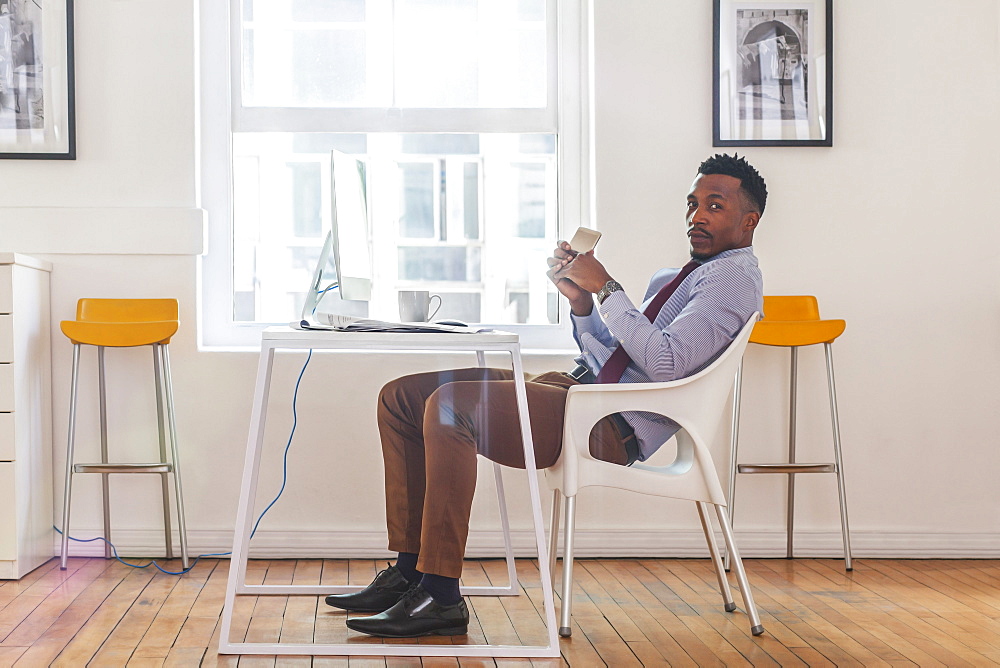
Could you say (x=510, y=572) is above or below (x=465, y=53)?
below

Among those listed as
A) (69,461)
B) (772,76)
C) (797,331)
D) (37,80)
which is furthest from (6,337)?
(772,76)

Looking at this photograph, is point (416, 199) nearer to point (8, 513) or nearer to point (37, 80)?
point (37, 80)

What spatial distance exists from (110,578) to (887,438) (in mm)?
2416

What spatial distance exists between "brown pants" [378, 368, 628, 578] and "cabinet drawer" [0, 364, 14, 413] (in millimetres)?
1170

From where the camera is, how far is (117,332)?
2.70 metres

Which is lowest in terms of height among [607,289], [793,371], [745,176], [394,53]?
[793,371]

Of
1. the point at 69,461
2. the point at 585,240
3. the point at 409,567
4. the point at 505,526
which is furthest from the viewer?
the point at 69,461

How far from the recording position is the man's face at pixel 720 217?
2.15 m

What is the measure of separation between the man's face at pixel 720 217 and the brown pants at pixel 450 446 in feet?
1.54

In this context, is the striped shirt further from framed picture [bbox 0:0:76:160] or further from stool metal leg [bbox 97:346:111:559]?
framed picture [bbox 0:0:76:160]

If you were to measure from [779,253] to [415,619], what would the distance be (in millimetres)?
1763

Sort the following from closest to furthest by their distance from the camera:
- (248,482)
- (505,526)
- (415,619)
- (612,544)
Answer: (248,482), (415,619), (505,526), (612,544)

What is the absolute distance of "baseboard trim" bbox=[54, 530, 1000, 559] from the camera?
294cm

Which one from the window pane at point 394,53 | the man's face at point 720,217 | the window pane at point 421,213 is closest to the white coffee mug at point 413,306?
the man's face at point 720,217
